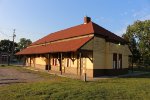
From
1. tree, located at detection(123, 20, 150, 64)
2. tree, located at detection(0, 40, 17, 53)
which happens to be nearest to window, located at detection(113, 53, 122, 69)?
tree, located at detection(123, 20, 150, 64)

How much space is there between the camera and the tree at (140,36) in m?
57.4

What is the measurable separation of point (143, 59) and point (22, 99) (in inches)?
1881

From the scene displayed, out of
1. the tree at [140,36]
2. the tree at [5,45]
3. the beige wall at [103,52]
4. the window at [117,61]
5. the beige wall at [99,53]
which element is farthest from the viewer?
the tree at [5,45]

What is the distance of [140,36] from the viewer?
61.5 metres

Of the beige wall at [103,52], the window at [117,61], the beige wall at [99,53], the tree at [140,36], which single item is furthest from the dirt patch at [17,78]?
the tree at [140,36]

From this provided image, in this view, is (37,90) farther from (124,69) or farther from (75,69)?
(124,69)

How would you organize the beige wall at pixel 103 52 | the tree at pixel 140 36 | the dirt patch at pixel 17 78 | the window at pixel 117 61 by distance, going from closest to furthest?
the dirt patch at pixel 17 78 → the beige wall at pixel 103 52 → the window at pixel 117 61 → the tree at pixel 140 36

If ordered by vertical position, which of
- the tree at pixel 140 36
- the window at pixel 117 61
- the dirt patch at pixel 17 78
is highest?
the tree at pixel 140 36

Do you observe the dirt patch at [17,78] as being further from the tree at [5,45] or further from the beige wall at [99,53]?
the tree at [5,45]

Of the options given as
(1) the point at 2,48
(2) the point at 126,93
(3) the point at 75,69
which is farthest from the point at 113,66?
(1) the point at 2,48

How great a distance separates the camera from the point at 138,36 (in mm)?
61844

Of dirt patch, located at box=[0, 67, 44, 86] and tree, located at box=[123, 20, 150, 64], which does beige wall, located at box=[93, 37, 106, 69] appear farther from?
tree, located at box=[123, 20, 150, 64]

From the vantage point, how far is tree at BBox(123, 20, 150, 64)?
57400mm

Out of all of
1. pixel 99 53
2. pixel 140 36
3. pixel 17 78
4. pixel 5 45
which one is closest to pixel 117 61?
pixel 99 53
